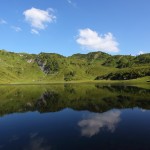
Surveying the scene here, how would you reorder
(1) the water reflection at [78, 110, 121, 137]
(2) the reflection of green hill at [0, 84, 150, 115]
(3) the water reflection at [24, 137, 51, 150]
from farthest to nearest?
(2) the reflection of green hill at [0, 84, 150, 115]
(1) the water reflection at [78, 110, 121, 137]
(3) the water reflection at [24, 137, 51, 150]

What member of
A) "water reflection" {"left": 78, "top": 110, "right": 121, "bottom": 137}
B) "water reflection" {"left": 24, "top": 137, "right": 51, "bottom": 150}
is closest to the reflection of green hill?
"water reflection" {"left": 78, "top": 110, "right": 121, "bottom": 137}

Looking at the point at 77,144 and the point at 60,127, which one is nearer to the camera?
the point at 77,144

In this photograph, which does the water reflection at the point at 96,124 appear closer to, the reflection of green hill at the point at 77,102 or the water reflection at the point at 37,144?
the water reflection at the point at 37,144

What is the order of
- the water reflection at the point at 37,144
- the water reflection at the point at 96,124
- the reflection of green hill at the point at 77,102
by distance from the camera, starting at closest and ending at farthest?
the water reflection at the point at 37,144 → the water reflection at the point at 96,124 → the reflection of green hill at the point at 77,102

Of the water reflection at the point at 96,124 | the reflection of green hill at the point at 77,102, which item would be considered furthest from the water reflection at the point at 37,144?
the reflection of green hill at the point at 77,102

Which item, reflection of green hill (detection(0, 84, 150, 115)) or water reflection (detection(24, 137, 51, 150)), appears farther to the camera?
reflection of green hill (detection(0, 84, 150, 115))

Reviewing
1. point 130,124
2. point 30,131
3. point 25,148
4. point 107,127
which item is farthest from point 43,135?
point 130,124

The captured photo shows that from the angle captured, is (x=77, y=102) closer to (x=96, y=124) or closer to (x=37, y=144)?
(x=96, y=124)

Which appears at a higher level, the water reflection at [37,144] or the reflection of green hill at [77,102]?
the water reflection at [37,144]

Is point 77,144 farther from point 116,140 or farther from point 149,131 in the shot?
point 149,131

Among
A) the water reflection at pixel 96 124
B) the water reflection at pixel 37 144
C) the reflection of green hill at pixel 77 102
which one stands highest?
the water reflection at pixel 37 144

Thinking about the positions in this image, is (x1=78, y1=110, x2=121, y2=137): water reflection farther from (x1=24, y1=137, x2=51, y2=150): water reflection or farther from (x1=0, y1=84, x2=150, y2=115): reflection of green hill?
(x1=0, y1=84, x2=150, y2=115): reflection of green hill

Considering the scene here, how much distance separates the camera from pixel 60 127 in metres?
51.7

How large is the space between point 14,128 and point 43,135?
11.0 meters
